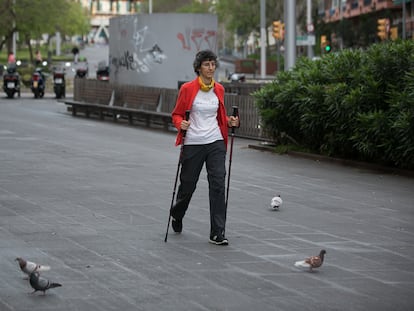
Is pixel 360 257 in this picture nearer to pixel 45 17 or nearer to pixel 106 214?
pixel 106 214

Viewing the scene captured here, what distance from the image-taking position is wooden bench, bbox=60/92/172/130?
2637cm

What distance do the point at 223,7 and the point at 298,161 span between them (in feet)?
241

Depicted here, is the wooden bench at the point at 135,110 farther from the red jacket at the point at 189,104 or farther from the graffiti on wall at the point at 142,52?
the red jacket at the point at 189,104

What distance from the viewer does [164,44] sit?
94.3 ft

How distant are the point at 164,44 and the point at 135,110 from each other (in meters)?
2.22

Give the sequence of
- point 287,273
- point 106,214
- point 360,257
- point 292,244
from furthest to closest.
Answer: point 106,214
point 292,244
point 360,257
point 287,273

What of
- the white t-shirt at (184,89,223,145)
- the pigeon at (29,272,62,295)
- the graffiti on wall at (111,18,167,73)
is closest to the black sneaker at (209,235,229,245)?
the white t-shirt at (184,89,223,145)

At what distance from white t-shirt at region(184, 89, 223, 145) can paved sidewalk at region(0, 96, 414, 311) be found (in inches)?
38.0

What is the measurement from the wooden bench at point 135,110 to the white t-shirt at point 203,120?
49.6 ft

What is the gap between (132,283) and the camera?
812 centimetres

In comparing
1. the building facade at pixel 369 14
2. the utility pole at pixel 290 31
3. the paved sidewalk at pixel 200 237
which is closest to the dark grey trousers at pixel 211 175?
the paved sidewalk at pixel 200 237

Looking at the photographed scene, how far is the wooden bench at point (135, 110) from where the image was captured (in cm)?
2637

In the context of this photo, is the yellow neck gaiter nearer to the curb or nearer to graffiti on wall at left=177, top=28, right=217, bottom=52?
the curb

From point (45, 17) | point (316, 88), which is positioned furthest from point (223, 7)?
point (316, 88)
